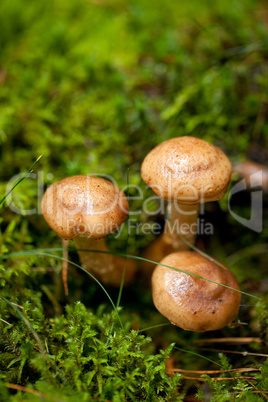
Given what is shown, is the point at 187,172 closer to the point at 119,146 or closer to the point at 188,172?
the point at 188,172

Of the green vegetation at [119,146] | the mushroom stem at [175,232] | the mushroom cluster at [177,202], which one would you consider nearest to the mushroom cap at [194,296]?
the mushroom cluster at [177,202]

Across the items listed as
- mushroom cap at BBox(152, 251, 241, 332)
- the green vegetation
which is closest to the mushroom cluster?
mushroom cap at BBox(152, 251, 241, 332)

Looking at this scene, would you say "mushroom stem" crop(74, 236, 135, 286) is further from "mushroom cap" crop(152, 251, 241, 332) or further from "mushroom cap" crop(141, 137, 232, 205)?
"mushroom cap" crop(141, 137, 232, 205)

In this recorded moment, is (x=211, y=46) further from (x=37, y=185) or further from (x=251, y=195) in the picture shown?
(x=37, y=185)

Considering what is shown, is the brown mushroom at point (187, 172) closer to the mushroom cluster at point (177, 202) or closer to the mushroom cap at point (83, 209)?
the mushroom cluster at point (177, 202)

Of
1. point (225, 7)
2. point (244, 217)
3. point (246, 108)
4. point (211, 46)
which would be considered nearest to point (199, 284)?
point (244, 217)
